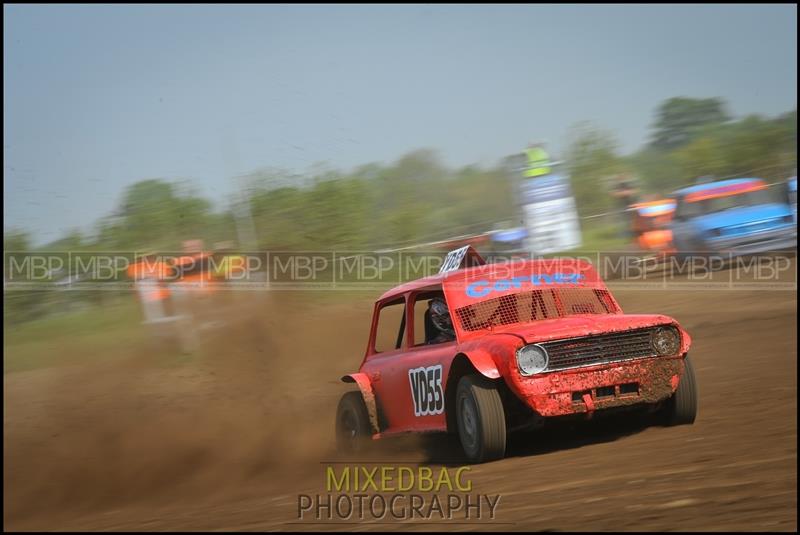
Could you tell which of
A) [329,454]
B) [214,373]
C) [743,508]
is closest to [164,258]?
[214,373]

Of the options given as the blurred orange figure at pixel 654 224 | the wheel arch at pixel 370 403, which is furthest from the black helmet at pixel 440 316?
the blurred orange figure at pixel 654 224

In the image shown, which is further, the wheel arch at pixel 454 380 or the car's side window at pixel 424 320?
the car's side window at pixel 424 320

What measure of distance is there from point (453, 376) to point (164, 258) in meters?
9.91

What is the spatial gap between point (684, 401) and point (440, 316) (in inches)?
72.7

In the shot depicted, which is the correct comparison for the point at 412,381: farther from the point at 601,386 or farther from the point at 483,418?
the point at 601,386

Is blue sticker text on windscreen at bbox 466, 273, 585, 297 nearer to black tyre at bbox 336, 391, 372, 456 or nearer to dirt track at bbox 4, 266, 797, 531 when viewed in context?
dirt track at bbox 4, 266, 797, 531

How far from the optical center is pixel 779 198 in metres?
14.6

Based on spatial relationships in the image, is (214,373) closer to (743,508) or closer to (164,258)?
(164,258)

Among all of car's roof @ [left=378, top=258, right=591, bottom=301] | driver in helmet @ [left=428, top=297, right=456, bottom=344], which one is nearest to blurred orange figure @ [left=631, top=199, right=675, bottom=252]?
car's roof @ [left=378, top=258, right=591, bottom=301]

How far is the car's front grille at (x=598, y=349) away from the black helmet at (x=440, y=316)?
3.80ft

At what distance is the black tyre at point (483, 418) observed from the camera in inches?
213

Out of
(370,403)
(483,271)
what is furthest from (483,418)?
(370,403)

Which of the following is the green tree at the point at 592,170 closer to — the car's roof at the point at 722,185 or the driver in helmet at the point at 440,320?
the car's roof at the point at 722,185

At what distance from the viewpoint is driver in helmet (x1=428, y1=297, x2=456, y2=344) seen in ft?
21.3
